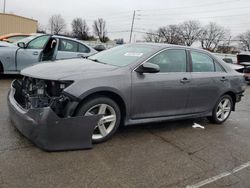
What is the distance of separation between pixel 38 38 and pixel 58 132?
5809mm

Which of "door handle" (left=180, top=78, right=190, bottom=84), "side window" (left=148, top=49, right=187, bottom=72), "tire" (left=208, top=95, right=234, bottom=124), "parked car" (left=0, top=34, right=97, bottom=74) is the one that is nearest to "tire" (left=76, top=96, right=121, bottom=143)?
"side window" (left=148, top=49, right=187, bottom=72)

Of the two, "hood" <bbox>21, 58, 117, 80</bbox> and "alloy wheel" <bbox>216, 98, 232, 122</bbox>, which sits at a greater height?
"hood" <bbox>21, 58, 117, 80</bbox>

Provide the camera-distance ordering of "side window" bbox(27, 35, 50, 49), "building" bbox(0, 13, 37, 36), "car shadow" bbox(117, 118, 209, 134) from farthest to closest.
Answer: "building" bbox(0, 13, 37, 36) → "side window" bbox(27, 35, 50, 49) → "car shadow" bbox(117, 118, 209, 134)

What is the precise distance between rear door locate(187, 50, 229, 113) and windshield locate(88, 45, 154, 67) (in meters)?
1.02

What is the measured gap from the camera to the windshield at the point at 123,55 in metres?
4.40

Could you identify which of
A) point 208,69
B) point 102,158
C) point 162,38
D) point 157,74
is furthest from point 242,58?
point 162,38

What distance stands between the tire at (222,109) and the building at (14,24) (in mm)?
29564

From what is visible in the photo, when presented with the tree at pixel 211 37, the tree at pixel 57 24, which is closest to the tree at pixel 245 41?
the tree at pixel 211 37

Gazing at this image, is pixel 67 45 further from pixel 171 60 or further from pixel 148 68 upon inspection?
pixel 148 68

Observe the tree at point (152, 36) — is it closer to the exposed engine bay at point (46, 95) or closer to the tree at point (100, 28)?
the tree at point (100, 28)

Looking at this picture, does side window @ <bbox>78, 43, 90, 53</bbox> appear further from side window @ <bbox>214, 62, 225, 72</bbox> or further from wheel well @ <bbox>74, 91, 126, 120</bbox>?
wheel well @ <bbox>74, 91, 126, 120</bbox>

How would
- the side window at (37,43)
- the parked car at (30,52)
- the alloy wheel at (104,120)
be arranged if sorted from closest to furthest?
the alloy wheel at (104,120)
the parked car at (30,52)
the side window at (37,43)

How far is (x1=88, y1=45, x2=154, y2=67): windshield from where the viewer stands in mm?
4398

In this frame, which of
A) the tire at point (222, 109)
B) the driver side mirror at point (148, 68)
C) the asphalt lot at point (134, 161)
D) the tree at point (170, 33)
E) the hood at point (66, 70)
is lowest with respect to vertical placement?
the asphalt lot at point (134, 161)
